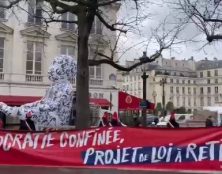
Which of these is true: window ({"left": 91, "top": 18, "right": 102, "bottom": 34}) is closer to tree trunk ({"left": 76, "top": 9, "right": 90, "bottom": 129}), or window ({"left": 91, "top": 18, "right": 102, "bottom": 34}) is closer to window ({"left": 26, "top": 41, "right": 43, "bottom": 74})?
window ({"left": 26, "top": 41, "right": 43, "bottom": 74})

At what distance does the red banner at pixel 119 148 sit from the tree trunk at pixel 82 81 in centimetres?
621

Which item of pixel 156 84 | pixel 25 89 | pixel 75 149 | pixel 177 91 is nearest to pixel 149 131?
pixel 75 149

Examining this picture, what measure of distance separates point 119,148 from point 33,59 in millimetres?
31530

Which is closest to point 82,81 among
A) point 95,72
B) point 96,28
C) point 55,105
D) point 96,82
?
point 55,105

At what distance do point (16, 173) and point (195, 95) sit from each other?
17327 centimetres

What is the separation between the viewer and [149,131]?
33.7ft

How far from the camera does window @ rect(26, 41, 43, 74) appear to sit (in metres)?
40.9

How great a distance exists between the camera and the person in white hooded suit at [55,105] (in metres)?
17.0

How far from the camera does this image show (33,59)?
1617 inches

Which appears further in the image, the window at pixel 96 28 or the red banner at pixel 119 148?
the window at pixel 96 28

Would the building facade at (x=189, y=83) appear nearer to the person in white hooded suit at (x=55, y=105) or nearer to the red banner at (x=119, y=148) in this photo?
the person in white hooded suit at (x=55, y=105)

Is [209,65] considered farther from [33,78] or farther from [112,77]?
[33,78]

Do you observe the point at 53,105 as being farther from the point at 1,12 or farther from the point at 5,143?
the point at 1,12

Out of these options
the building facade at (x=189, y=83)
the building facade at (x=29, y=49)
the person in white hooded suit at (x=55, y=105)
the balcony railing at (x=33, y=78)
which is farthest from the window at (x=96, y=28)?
the building facade at (x=189, y=83)
